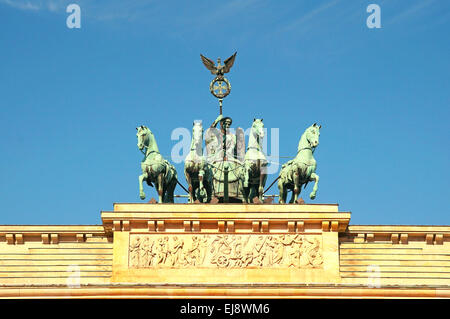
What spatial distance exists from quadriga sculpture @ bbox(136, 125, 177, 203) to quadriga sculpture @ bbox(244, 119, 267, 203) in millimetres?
2621

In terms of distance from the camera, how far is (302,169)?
156 ft

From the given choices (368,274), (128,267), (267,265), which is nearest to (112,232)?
(128,267)

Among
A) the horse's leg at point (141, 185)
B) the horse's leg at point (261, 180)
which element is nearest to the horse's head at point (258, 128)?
the horse's leg at point (261, 180)

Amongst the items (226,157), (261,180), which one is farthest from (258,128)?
(226,157)

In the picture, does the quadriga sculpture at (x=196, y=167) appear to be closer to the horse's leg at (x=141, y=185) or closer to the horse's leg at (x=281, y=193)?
the horse's leg at (x=141, y=185)

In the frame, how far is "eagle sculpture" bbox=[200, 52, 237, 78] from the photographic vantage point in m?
52.1

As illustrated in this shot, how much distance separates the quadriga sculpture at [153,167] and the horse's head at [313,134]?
468 centimetres

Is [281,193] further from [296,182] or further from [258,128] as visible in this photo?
[258,128]

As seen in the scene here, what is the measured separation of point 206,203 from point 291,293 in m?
4.40

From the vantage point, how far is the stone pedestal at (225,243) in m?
45.9

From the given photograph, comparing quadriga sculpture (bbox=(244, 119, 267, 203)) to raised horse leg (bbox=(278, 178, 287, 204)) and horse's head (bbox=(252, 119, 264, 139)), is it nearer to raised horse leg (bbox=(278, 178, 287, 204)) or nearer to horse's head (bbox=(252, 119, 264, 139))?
horse's head (bbox=(252, 119, 264, 139))

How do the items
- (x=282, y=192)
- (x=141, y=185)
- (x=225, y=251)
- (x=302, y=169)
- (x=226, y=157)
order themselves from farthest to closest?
1. (x=226, y=157)
2. (x=282, y=192)
3. (x=141, y=185)
4. (x=302, y=169)
5. (x=225, y=251)

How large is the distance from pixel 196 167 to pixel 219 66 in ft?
19.5
